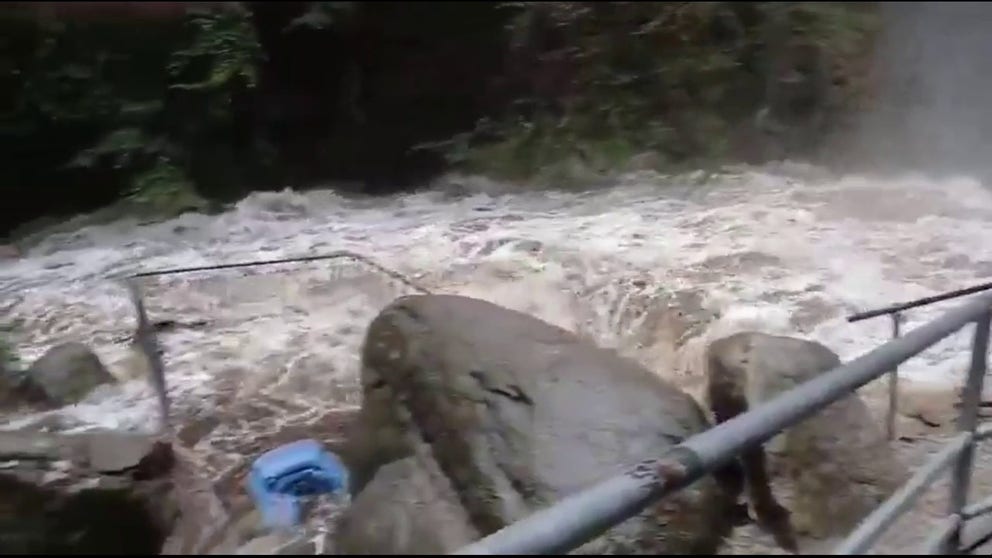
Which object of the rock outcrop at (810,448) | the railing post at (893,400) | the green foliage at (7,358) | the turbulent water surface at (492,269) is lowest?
the turbulent water surface at (492,269)

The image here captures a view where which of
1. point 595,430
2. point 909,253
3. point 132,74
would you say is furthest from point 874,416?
point 132,74

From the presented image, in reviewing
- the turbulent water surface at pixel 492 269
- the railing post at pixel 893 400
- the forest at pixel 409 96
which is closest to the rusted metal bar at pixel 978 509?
the turbulent water surface at pixel 492 269

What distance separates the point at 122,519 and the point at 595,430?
796 millimetres

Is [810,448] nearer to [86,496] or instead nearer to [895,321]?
[895,321]

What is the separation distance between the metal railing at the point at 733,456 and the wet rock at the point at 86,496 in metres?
0.39

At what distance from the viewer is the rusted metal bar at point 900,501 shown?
93 cm

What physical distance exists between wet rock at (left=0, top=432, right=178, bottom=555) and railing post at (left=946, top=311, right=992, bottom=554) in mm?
1076

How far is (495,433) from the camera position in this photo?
172 cm

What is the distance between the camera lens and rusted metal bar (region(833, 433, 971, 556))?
933 millimetres

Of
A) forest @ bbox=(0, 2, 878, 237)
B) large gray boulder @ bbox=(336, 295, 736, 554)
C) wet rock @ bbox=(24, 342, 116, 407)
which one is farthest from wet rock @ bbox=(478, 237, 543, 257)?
large gray boulder @ bbox=(336, 295, 736, 554)

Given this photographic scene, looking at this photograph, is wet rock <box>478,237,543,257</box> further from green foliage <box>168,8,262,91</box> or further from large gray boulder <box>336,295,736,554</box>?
large gray boulder <box>336,295,736,554</box>

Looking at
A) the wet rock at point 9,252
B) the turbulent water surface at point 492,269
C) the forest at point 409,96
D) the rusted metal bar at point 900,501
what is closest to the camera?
the rusted metal bar at point 900,501

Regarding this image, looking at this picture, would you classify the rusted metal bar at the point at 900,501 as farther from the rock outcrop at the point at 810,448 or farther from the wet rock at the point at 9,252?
the wet rock at the point at 9,252

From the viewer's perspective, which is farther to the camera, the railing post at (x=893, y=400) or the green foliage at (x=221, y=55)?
the green foliage at (x=221, y=55)
